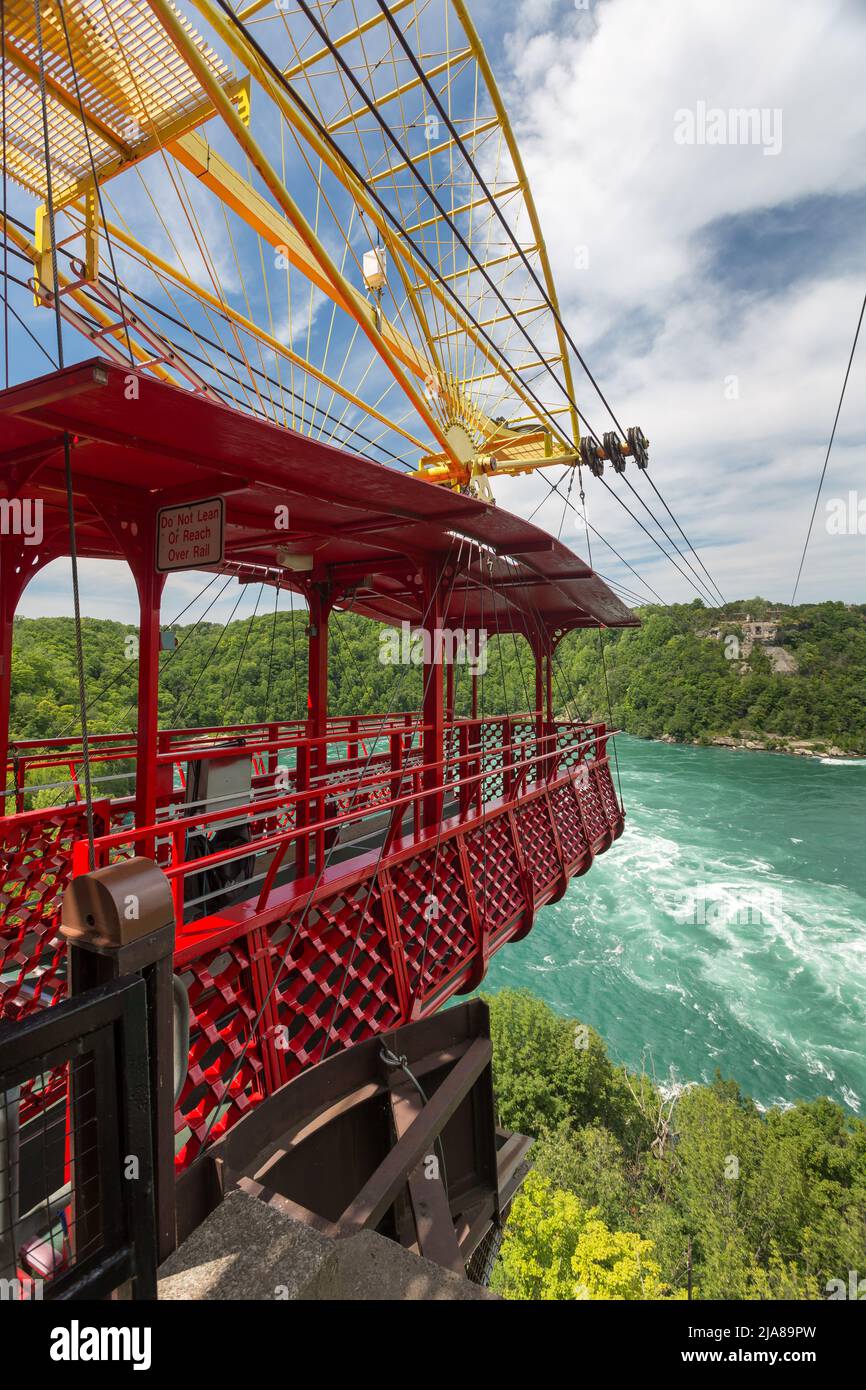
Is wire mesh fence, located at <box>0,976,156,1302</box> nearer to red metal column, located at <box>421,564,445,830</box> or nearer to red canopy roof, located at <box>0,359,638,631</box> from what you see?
red canopy roof, located at <box>0,359,638,631</box>

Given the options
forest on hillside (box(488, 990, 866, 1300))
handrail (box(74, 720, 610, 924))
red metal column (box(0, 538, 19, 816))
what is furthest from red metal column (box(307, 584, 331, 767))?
forest on hillside (box(488, 990, 866, 1300))

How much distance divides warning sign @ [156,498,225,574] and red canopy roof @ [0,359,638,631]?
0.10 meters

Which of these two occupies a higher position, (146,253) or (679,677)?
(146,253)

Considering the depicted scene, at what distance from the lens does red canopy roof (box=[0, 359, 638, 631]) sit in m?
2.63

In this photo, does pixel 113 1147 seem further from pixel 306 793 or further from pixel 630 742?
pixel 630 742

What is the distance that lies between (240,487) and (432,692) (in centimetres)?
254

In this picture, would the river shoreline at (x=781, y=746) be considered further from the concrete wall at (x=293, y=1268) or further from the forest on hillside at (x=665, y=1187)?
the concrete wall at (x=293, y=1268)

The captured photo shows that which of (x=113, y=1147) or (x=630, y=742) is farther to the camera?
(x=630, y=742)

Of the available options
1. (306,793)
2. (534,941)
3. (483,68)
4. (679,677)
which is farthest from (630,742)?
(306,793)

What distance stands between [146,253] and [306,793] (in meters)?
7.55

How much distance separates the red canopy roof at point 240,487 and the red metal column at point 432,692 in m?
0.32

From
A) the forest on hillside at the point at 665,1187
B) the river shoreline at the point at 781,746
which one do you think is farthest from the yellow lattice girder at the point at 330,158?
the river shoreline at the point at 781,746

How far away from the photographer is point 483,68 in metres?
9.18
